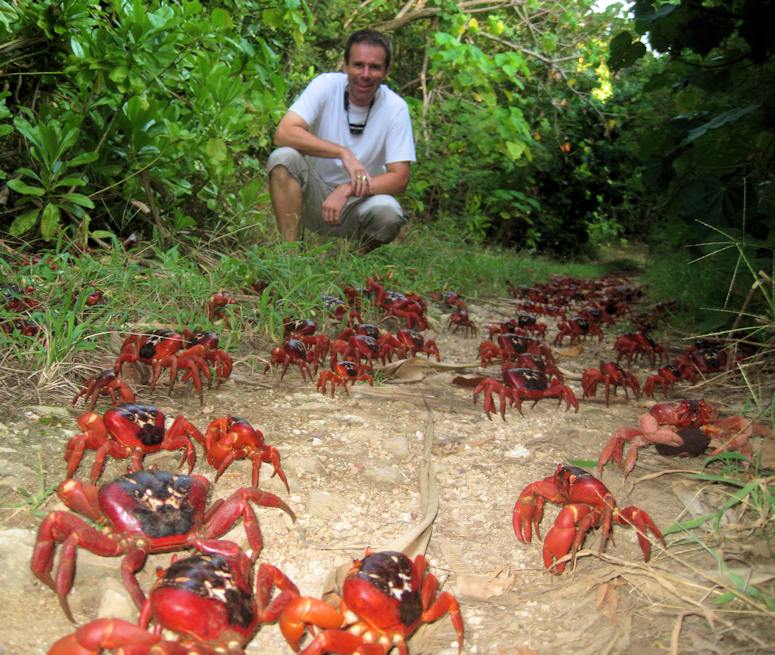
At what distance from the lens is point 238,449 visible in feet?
8.80

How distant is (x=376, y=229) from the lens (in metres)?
6.89

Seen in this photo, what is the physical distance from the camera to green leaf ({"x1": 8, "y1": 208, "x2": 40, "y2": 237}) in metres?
4.54

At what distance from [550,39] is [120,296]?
10183mm

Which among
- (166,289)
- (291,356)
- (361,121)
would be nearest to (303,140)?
(361,121)

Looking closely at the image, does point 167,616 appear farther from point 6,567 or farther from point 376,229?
point 376,229

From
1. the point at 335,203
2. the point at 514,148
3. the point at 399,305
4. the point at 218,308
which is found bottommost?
the point at 399,305

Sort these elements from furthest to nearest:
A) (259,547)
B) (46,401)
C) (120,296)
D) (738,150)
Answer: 1. (738,150)
2. (120,296)
3. (46,401)
4. (259,547)

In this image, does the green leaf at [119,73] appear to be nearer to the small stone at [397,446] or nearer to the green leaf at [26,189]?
the green leaf at [26,189]

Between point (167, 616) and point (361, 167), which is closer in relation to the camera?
point (167, 616)

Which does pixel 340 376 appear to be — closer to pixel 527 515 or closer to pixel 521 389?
pixel 521 389

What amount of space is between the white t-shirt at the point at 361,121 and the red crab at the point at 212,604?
5529mm

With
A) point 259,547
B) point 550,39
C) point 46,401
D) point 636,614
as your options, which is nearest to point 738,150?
point 636,614

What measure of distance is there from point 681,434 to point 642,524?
927 millimetres

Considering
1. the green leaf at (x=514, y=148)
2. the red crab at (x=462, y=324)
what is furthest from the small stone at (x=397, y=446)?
the green leaf at (x=514, y=148)
